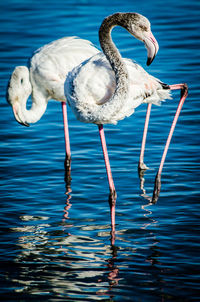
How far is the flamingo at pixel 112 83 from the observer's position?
6.82 m

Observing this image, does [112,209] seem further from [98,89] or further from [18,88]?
[18,88]

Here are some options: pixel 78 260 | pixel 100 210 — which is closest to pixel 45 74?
pixel 100 210

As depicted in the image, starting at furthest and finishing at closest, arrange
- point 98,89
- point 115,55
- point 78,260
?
point 98,89 → point 115,55 → point 78,260

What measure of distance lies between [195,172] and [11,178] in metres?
2.76

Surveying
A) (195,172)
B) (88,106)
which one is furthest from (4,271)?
(195,172)

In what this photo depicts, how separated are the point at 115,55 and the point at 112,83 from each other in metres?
0.52

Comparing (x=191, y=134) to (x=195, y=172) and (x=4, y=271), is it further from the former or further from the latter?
(x=4, y=271)

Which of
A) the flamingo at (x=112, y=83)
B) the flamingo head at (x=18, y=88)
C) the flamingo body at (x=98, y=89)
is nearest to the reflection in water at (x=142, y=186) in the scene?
the flamingo at (x=112, y=83)

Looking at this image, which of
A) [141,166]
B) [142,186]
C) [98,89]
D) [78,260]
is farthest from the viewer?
[141,166]

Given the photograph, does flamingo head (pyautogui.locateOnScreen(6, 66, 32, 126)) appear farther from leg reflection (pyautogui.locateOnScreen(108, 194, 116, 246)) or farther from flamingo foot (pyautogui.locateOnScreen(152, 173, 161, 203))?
flamingo foot (pyautogui.locateOnScreen(152, 173, 161, 203))

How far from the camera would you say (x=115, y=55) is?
6.92 meters

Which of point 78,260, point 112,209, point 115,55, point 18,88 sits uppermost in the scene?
point 18,88

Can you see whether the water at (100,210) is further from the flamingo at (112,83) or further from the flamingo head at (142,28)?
the flamingo head at (142,28)

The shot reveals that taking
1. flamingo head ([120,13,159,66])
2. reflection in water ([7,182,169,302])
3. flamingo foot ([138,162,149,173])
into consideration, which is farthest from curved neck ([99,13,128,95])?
flamingo foot ([138,162,149,173])
